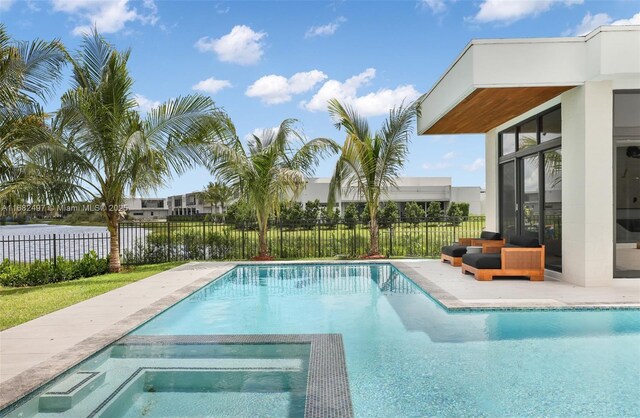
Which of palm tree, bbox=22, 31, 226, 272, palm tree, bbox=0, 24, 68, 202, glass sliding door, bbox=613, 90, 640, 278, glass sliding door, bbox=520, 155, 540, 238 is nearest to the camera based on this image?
glass sliding door, bbox=613, 90, 640, 278

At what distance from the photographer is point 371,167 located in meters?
12.4

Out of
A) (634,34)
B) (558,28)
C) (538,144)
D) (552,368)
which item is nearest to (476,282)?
(538,144)

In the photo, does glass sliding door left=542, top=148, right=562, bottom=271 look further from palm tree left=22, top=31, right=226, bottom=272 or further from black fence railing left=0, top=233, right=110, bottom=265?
black fence railing left=0, top=233, right=110, bottom=265

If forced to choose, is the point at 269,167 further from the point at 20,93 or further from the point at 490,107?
the point at 490,107

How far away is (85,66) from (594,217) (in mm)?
10998

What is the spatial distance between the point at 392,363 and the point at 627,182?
6454 millimetres

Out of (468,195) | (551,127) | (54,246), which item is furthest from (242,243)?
(468,195)

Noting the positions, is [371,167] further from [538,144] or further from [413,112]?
[538,144]

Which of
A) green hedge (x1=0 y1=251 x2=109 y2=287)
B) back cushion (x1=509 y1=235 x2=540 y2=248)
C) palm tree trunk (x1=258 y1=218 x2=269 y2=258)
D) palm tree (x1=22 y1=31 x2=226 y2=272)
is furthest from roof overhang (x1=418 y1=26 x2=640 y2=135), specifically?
green hedge (x1=0 y1=251 x2=109 y2=287)

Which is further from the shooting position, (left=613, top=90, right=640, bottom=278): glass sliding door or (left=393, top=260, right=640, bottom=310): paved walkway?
(left=613, top=90, right=640, bottom=278): glass sliding door

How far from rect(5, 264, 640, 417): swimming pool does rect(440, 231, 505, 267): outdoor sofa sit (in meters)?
3.95

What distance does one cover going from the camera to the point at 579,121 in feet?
25.9

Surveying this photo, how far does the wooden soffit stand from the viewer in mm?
7996

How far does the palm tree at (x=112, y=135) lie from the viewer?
9586 millimetres
